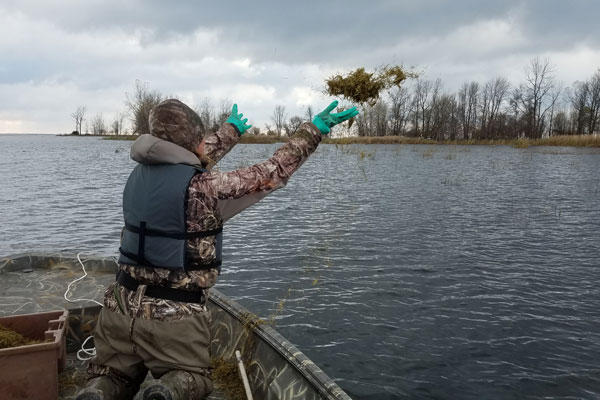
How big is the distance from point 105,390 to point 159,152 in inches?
58.4

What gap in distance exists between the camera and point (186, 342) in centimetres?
300

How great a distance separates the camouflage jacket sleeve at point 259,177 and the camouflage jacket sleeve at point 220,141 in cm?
97

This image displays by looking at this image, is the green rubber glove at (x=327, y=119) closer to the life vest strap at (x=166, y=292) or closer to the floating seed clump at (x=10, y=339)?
the life vest strap at (x=166, y=292)

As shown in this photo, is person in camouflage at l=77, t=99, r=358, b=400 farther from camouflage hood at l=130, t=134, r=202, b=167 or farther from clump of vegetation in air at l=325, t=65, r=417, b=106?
clump of vegetation in air at l=325, t=65, r=417, b=106

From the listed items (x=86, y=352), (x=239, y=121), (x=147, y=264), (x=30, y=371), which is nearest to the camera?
(x=147, y=264)

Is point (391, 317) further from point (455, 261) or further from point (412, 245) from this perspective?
point (412, 245)

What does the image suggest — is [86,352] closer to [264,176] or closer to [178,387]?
[178,387]

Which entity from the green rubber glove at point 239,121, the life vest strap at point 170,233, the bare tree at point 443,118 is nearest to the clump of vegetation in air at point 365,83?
the green rubber glove at point 239,121

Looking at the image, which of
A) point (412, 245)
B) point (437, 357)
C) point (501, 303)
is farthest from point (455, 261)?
point (437, 357)

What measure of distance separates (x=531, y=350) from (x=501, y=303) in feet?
5.44

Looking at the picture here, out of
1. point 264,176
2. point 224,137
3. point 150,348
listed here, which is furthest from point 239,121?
point 150,348

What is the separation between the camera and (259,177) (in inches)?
119

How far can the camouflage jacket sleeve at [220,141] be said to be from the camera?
402cm

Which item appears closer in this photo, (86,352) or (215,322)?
(86,352)
